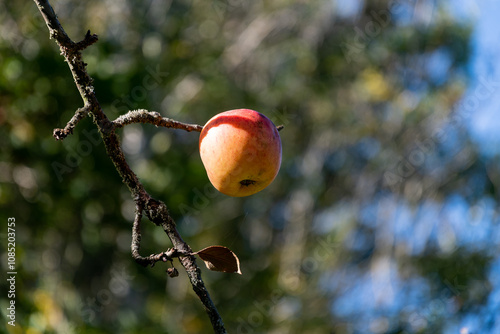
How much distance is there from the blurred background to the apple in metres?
0.71

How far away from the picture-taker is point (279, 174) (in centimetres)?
570

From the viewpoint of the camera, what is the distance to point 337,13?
23.1ft

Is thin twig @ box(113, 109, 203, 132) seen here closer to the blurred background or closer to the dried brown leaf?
the dried brown leaf

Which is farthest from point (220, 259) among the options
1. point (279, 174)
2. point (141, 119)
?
point (279, 174)

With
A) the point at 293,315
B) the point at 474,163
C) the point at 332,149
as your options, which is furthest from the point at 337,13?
the point at 293,315

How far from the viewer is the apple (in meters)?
1.08

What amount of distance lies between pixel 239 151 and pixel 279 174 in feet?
15.2

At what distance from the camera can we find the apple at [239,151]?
42.5 inches

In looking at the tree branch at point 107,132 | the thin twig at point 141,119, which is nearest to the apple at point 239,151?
the thin twig at point 141,119

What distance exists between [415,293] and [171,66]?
2615mm

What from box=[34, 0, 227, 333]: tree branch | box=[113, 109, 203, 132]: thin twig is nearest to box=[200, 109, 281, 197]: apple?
box=[113, 109, 203, 132]: thin twig

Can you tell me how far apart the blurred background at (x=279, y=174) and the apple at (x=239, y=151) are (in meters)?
0.71

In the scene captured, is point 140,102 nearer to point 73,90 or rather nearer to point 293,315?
point 73,90

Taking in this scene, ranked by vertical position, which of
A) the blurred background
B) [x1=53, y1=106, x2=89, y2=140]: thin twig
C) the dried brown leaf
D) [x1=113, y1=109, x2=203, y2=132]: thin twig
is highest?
the blurred background
